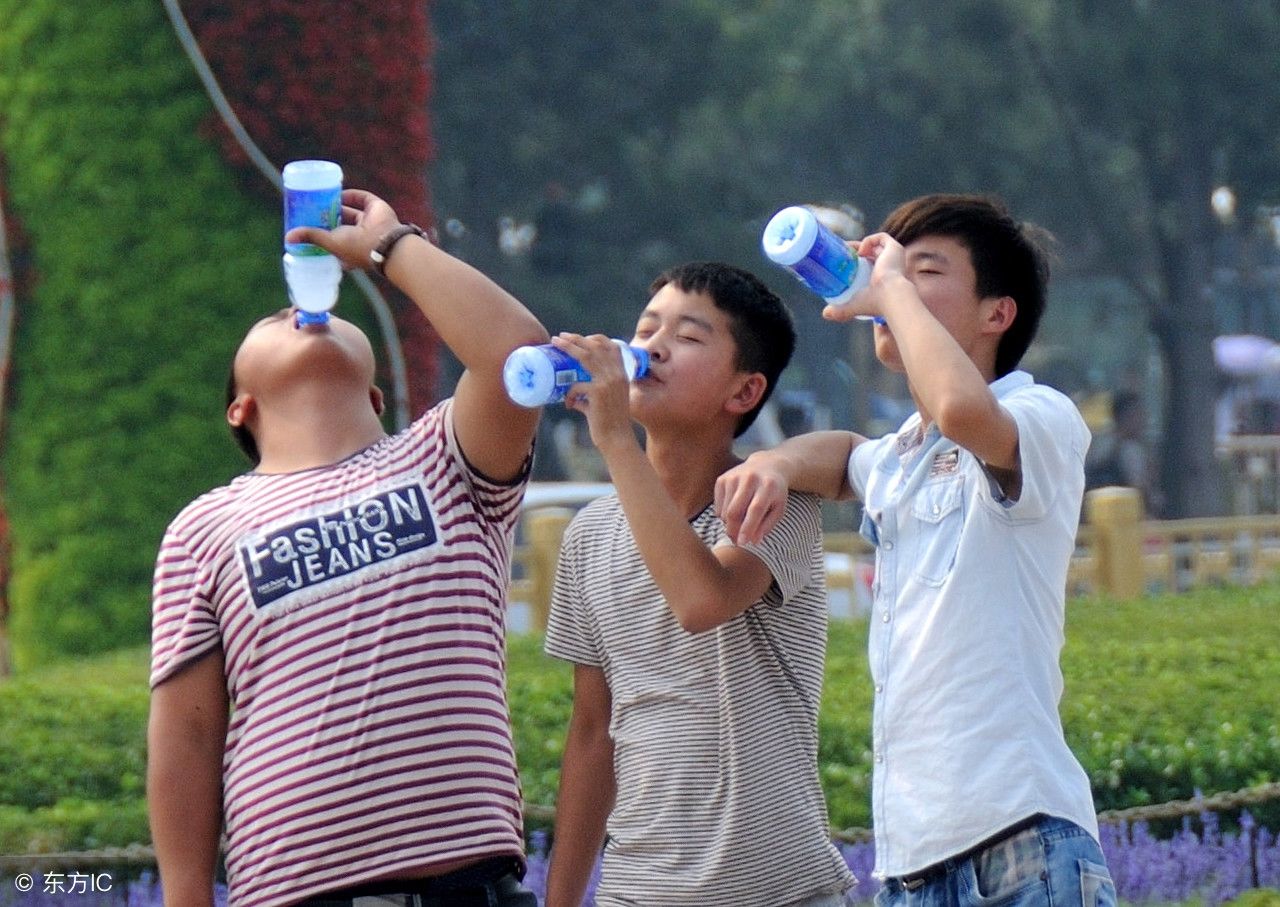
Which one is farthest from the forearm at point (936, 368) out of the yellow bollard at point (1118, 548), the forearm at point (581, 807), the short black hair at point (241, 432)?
the yellow bollard at point (1118, 548)

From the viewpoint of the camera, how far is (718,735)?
2525 mm

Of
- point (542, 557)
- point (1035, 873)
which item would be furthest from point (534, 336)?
point (542, 557)

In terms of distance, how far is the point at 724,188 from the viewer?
20812 millimetres

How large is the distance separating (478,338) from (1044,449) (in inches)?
26.8

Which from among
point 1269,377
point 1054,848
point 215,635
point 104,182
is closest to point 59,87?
point 104,182

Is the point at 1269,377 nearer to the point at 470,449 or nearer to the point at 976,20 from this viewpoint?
the point at 976,20

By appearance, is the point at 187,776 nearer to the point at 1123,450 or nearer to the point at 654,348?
the point at 654,348

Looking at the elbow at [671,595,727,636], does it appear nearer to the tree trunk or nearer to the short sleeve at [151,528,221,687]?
the short sleeve at [151,528,221,687]

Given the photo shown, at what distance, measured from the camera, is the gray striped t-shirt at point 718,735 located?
97.8 inches

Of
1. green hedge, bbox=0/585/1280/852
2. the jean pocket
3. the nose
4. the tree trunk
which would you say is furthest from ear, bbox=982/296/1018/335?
the tree trunk

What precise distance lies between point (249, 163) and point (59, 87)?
831 millimetres

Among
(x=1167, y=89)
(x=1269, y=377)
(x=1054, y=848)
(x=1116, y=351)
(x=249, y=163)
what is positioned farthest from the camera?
(x=1116, y=351)

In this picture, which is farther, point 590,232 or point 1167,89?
point 590,232

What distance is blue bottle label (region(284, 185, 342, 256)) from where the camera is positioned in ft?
7.84
